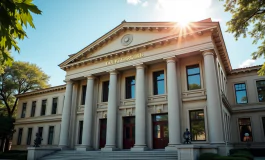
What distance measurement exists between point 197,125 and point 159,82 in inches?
219

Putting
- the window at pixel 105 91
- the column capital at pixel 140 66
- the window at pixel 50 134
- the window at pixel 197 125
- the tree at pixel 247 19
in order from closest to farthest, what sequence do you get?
the tree at pixel 247 19
the window at pixel 197 125
the column capital at pixel 140 66
the window at pixel 105 91
the window at pixel 50 134

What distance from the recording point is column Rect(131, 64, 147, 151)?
1859cm

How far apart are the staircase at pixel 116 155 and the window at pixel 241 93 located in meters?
13.9

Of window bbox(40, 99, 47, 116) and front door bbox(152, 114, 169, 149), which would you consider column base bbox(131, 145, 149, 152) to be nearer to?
front door bbox(152, 114, 169, 149)

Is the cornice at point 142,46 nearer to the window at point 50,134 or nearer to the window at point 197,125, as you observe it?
the window at point 197,125

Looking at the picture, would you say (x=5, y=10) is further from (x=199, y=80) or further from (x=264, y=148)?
(x=264, y=148)

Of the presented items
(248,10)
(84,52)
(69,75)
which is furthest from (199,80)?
(69,75)

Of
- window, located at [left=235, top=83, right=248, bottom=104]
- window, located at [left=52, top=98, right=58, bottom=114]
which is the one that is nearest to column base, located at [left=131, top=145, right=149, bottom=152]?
window, located at [left=235, top=83, right=248, bottom=104]

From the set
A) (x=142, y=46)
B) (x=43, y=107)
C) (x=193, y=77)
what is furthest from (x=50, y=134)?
(x=193, y=77)

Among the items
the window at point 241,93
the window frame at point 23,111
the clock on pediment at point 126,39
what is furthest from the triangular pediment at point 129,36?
the window frame at point 23,111

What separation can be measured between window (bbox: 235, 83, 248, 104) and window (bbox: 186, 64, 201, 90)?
356 inches

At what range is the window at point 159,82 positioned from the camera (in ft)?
68.6

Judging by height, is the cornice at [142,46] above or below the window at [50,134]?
above

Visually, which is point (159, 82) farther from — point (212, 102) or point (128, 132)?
point (212, 102)
